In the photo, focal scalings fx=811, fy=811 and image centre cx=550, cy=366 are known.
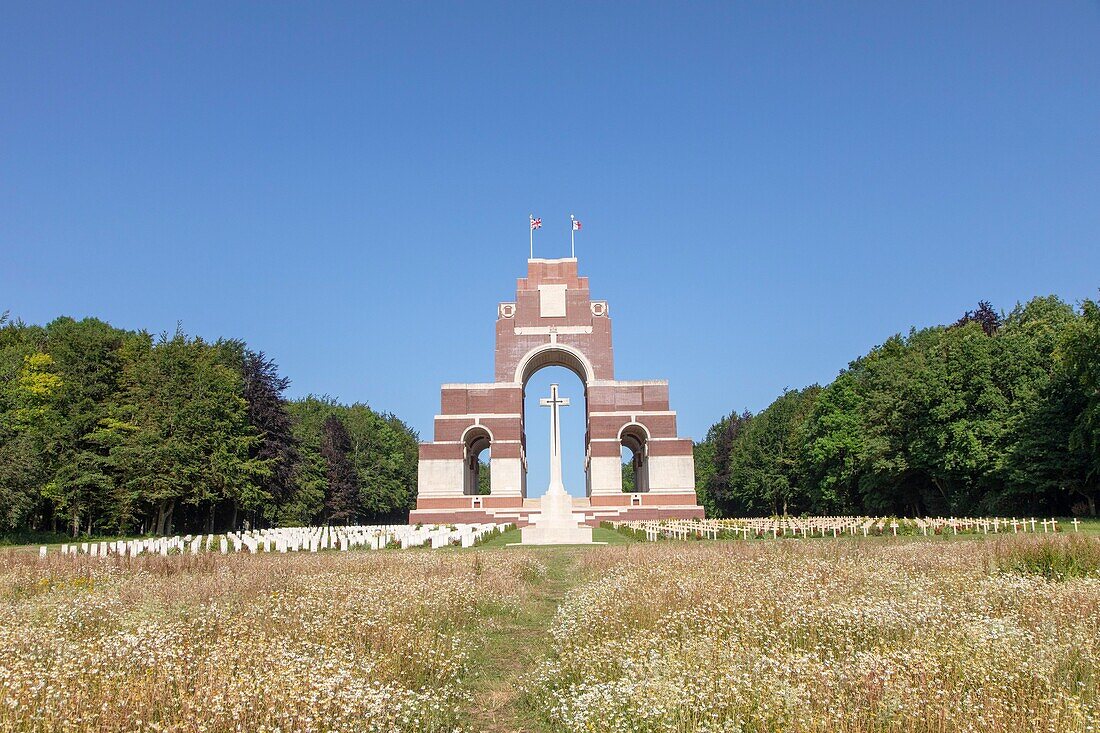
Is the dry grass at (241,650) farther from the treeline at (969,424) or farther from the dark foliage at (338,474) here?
the dark foliage at (338,474)

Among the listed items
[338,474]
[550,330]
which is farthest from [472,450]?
[550,330]

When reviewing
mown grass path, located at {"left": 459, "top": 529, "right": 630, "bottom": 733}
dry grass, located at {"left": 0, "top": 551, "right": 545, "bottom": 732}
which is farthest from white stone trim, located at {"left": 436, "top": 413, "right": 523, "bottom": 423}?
dry grass, located at {"left": 0, "top": 551, "right": 545, "bottom": 732}

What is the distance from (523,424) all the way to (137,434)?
31271 millimetres

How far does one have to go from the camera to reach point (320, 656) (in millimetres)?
6734

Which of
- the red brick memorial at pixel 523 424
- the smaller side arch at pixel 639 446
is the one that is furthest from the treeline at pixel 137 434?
the smaller side arch at pixel 639 446

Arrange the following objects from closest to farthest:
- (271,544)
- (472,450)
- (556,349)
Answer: (271,544)
(556,349)
(472,450)

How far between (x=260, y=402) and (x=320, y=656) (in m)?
46.4

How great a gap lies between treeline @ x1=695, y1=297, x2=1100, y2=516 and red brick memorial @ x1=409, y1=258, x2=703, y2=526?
11223mm

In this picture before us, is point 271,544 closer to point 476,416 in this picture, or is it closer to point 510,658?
point 510,658

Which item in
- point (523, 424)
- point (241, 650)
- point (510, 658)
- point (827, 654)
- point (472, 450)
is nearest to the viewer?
point (241, 650)

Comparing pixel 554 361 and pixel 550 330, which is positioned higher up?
pixel 550 330

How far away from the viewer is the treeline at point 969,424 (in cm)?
3731

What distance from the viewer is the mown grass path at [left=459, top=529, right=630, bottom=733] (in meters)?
6.80

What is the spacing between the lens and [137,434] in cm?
4047
